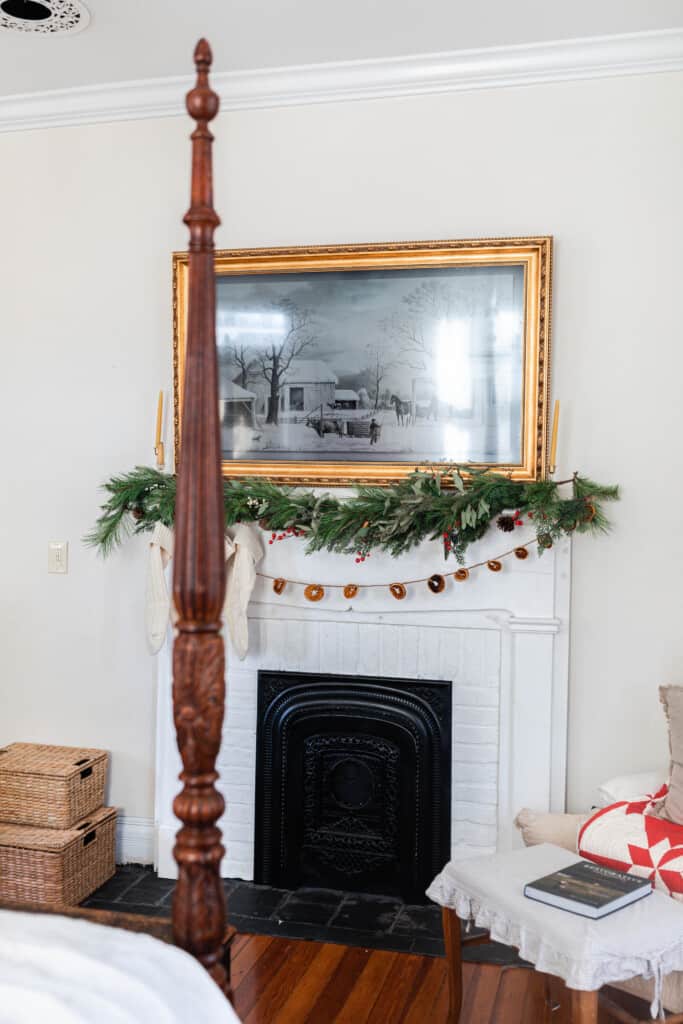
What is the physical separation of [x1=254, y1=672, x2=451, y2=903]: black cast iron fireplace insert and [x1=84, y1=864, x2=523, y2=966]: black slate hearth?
6 cm

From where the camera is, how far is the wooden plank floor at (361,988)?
2.41 m

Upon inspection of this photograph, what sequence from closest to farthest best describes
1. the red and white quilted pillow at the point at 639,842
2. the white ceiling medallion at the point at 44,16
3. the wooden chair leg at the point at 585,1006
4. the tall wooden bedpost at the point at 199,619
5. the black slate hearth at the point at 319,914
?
the tall wooden bedpost at the point at 199,619, the wooden chair leg at the point at 585,1006, the red and white quilted pillow at the point at 639,842, the white ceiling medallion at the point at 44,16, the black slate hearth at the point at 319,914

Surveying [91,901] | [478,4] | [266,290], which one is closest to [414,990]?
[91,901]

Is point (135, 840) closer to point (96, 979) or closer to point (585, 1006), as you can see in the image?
point (585, 1006)

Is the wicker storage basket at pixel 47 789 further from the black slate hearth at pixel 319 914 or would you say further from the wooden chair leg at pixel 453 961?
the wooden chair leg at pixel 453 961

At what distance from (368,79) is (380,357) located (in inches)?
34.7

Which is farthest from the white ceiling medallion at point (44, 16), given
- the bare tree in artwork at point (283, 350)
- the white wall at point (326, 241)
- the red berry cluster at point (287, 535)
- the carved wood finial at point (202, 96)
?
the red berry cluster at point (287, 535)

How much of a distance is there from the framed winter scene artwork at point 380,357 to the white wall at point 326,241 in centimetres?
10

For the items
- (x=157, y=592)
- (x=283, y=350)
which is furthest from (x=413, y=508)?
(x=157, y=592)

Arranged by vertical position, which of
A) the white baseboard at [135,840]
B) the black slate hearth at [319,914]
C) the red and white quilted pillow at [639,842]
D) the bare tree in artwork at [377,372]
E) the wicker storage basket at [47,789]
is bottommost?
the black slate hearth at [319,914]

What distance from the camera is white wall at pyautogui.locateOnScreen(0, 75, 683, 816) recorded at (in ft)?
9.69

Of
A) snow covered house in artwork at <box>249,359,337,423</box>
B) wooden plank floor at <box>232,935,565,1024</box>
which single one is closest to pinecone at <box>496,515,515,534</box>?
snow covered house in artwork at <box>249,359,337,423</box>

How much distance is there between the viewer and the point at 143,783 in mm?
3408

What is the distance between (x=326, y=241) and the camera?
3.20 m
